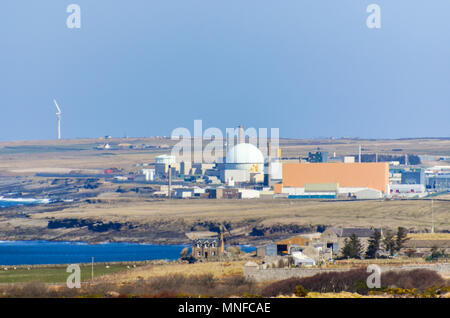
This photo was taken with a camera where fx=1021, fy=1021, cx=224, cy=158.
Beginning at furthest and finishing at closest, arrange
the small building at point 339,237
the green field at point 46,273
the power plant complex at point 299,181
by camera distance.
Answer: the power plant complex at point 299,181
the small building at point 339,237
the green field at point 46,273

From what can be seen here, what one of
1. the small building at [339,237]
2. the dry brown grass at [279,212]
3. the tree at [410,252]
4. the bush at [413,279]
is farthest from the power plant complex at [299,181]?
the bush at [413,279]

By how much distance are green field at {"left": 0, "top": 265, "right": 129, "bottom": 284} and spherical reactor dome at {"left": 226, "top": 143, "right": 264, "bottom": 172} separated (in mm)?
62804

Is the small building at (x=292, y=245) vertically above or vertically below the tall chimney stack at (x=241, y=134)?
below

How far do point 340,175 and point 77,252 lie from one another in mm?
44810

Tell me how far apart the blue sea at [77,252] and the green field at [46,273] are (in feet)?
16.8

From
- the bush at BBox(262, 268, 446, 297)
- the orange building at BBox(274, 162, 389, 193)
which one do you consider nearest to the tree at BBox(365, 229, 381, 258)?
the bush at BBox(262, 268, 446, 297)

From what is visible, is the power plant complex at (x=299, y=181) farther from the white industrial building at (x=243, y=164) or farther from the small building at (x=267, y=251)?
the small building at (x=267, y=251)

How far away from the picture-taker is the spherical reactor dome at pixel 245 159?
11338cm

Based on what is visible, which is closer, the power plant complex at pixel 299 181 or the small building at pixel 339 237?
the small building at pixel 339 237

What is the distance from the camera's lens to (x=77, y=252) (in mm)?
63906

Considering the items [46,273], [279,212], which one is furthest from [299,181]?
[46,273]

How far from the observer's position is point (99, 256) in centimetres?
6044
